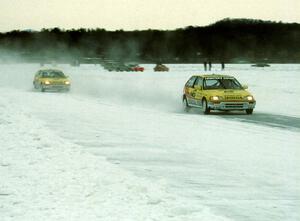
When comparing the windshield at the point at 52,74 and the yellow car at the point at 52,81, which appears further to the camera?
the windshield at the point at 52,74

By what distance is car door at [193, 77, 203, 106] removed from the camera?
21.4 metres

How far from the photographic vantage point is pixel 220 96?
20484 millimetres

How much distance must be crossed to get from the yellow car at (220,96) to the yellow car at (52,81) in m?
Result: 13.9

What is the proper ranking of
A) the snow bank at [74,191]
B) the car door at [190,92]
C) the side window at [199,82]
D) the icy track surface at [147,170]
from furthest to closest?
the car door at [190,92]
the side window at [199,82]
the icy track surface at [147,170]
the snow bank at [74,191]

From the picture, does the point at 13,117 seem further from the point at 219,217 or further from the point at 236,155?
the point at 219,217

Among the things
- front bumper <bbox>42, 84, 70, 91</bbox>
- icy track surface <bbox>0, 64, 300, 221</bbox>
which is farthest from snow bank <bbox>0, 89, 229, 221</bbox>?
front bumper <bbox>42, 84, 70, 91</bbox>

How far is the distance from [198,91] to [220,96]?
129 centimetres

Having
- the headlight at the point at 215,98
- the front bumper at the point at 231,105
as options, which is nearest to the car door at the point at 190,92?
the headlight at the point at 215,98

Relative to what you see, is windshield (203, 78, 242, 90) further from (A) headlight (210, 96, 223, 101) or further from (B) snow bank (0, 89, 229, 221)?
(B) snow bank (0, 89, 229, 221)

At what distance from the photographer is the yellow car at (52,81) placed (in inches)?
1355

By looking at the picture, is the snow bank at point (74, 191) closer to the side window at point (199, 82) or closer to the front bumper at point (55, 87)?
the side window at point (199, 82)

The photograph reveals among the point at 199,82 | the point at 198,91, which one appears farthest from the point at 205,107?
the point at 199,82

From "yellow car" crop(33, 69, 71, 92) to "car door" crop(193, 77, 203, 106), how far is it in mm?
14207

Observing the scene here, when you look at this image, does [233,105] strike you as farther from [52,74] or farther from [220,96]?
[52,74]
